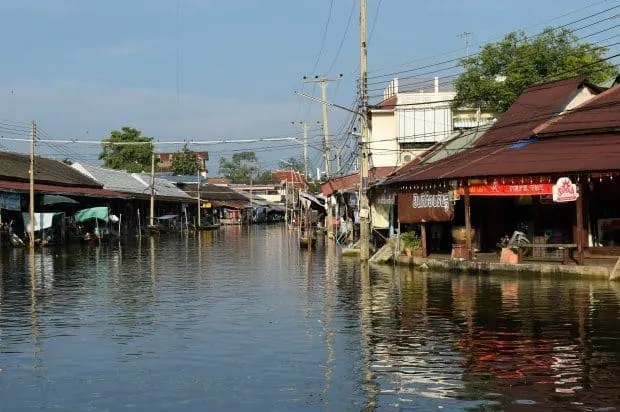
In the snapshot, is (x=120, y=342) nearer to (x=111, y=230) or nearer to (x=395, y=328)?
(x=395, y=328)

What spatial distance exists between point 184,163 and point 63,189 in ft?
215

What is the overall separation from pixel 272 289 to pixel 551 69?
28039mm

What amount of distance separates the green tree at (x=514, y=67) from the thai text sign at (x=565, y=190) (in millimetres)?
20164

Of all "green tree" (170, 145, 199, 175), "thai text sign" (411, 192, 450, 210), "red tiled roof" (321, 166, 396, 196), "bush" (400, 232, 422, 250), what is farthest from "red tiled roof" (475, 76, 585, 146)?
"green tree" (170, 145, 199, 175)

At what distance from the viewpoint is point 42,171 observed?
5694cm

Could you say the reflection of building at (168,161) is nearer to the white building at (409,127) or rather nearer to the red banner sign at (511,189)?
the white building at (409,127)

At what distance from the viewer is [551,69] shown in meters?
44.6

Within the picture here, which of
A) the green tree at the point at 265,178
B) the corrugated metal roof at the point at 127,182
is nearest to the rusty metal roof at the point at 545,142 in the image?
the corrugated metal roof at the point at 127,182

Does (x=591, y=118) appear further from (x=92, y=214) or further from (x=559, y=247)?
(x=92, y=214)

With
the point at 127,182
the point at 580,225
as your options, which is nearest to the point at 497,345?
the point at 580,225

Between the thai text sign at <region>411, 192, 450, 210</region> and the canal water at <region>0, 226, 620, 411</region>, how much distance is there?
415 centimetres

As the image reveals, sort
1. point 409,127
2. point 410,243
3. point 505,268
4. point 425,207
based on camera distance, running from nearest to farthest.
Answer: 1. point 505,268
2. point 425,207
3. point 410,243
4. point 409,127

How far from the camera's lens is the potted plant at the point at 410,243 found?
101 ft

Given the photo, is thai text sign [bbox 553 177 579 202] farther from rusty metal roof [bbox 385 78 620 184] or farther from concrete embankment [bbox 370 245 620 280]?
concrete embankment [bbox 370 245 620 280]
